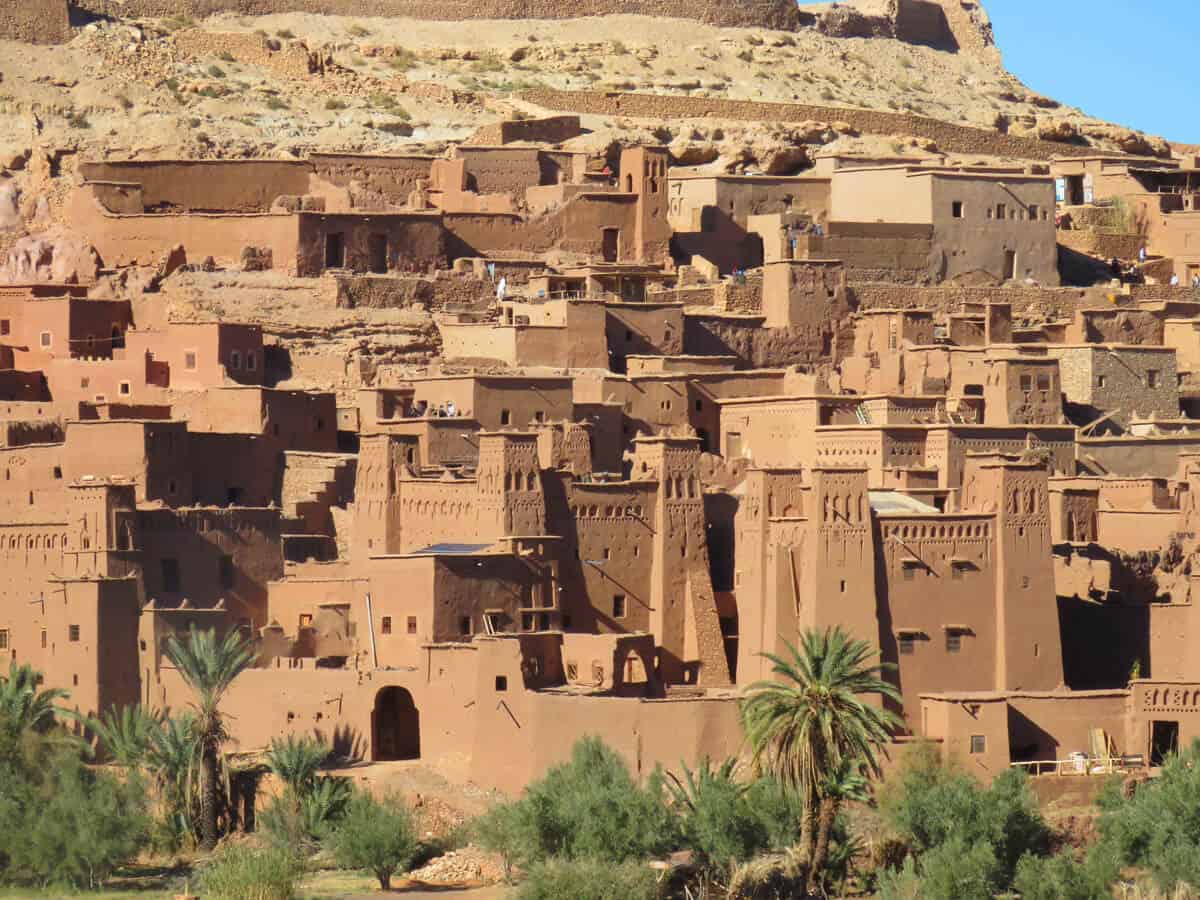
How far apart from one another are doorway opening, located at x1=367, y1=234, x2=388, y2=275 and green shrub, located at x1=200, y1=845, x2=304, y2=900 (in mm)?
18237

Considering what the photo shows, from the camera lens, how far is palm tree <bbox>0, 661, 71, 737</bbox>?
52.2m

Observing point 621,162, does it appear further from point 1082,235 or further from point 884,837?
point 884,837

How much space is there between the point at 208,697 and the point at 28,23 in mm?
27414

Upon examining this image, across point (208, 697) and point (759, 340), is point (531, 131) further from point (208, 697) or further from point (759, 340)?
point (208, 697)

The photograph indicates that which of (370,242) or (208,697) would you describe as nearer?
(208,697)

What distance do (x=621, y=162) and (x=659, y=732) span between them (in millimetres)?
20006

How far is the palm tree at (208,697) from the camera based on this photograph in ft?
171

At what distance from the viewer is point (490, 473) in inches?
2132

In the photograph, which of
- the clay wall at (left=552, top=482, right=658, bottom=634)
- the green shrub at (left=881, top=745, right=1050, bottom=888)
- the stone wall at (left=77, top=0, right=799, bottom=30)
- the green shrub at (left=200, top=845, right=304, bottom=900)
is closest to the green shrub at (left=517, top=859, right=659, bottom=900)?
the green shrub at (left=200, top=845, right=304, bottom=900)

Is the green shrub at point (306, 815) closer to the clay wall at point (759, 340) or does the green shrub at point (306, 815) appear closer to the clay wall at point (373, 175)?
the clay wall at point (759, 340)

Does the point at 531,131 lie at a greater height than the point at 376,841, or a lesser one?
greater

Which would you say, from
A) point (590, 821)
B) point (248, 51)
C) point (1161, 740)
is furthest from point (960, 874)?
point (248, 51)

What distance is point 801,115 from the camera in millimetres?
78750

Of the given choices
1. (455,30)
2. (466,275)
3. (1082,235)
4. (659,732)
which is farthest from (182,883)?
(455,30)
